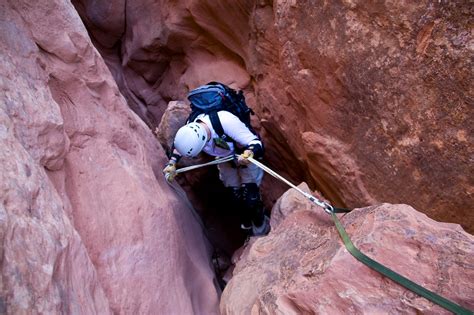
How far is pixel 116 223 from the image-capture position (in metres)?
2.35

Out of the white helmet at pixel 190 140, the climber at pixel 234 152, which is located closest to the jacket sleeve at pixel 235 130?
the climber at pixel 234 152

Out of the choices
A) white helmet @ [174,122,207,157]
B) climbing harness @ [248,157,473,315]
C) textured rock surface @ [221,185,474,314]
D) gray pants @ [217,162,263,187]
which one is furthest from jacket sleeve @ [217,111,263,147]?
A: climbing harness @ [248,157,473,315]

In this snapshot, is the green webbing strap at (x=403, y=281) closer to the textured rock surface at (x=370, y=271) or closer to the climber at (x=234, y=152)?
the textured rock surface at (x=370, y=271)

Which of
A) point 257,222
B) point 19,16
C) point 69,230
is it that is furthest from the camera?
point 257,222

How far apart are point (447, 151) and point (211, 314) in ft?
6.27

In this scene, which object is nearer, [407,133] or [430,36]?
[430,36]

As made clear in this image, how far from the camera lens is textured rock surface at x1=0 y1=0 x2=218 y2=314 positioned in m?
1.52

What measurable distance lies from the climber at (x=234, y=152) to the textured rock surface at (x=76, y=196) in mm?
373

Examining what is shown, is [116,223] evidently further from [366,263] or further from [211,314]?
[366,263]

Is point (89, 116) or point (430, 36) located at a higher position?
point (89, 116)

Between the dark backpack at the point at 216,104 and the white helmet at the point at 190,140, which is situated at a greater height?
the dark backpack at the point at 216,104

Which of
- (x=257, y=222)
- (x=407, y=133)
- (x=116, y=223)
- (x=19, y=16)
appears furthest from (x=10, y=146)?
(x=257, y=222)

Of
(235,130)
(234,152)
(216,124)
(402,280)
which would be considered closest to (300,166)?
(234,152)

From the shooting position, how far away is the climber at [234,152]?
3088 mm
